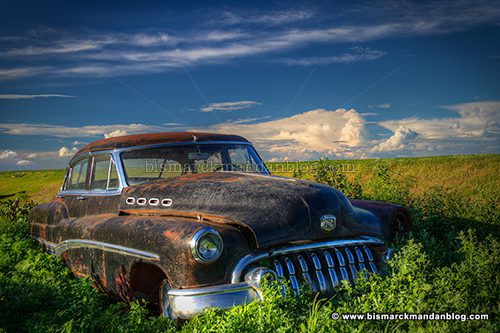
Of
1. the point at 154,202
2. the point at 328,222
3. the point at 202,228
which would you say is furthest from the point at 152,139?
the point at 328,222

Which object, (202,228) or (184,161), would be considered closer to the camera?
(202,228)

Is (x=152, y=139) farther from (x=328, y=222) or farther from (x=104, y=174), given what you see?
(x=328, y=222)

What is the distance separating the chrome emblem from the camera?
11.9 feet

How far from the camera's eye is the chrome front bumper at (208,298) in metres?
3.01

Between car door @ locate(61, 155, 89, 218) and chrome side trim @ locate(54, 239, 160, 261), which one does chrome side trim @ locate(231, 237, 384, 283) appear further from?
car door @ locate(61, 155, 89, 218)

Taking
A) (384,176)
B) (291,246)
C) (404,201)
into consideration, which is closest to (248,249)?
(291,246)

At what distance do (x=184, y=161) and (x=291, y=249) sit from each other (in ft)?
6.54

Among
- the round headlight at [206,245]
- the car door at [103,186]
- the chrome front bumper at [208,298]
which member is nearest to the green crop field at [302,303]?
the chrome front bumper at [208,298]

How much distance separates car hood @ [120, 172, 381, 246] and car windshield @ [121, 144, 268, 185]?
1.40ft

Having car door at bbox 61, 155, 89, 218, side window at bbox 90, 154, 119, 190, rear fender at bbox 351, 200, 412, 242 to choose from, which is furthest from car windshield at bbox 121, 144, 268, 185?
rear fender at bbox 351, 200, 412, 242

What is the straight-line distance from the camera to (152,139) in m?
4.87

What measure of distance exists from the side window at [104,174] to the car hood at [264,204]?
39 cm

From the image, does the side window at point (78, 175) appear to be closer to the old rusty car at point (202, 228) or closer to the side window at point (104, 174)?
the old rusty car at point (202, 228)

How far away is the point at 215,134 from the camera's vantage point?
17.4 ft
